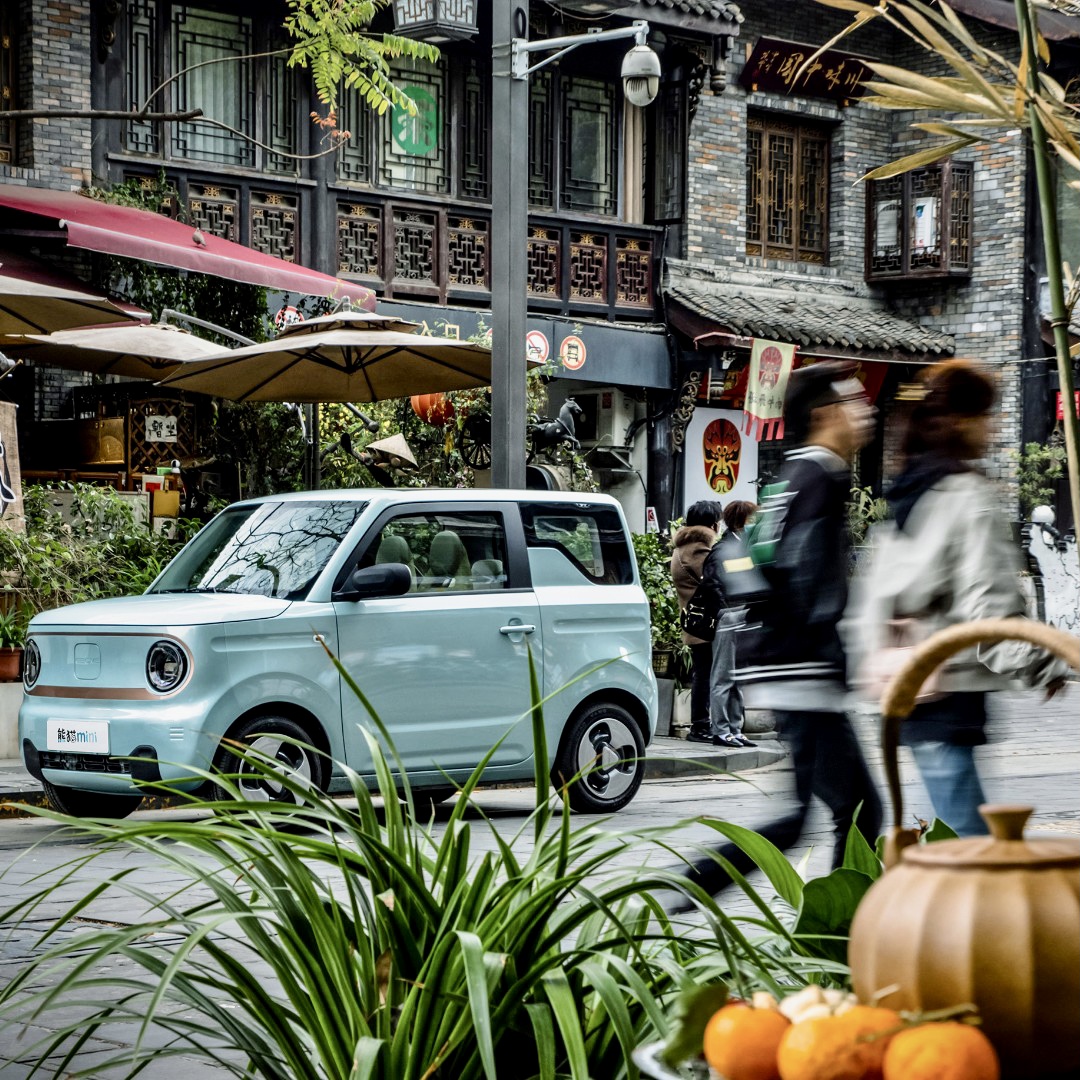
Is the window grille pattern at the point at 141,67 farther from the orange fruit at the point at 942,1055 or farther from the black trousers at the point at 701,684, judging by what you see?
the orange fruit at the point at 942,1055

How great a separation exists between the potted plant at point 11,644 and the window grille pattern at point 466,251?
9.54 meters

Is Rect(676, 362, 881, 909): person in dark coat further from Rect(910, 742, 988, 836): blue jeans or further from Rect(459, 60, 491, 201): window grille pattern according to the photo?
Rect(459, 60, 491, 201): window grille pattern

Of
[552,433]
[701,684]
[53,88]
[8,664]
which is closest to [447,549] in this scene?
[8,664]

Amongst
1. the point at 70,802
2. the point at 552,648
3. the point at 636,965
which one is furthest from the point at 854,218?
the point at 636,965

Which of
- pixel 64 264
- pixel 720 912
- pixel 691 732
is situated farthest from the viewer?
pixel 64 264

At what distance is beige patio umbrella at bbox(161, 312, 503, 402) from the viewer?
47.8 ft

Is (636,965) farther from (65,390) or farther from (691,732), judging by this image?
(65,390)

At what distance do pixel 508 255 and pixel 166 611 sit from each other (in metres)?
4.88

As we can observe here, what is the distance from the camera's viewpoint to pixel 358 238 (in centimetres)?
2094

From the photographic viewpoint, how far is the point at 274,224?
2025 cm

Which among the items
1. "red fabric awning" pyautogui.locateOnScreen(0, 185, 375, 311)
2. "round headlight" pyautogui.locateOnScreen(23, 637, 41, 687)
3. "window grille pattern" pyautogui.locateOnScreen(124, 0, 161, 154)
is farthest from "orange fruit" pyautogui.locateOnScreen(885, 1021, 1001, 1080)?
"window grille pattern" pyautogui.locateOnScreen(124, 0, 161, 154)

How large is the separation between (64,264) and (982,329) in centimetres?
1390

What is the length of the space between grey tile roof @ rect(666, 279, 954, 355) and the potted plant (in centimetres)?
1166

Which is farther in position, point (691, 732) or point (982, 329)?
point (982, 329)
